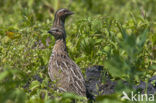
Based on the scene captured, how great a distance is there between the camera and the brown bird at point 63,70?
5.71m

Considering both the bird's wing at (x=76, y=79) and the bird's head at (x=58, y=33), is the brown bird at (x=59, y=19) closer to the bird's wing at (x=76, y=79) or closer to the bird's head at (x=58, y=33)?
the bird's head at (x=58, y=33)

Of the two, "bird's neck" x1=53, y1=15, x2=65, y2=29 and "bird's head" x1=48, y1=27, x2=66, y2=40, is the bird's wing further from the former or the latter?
"bird's neck" x1=53, y1=15, x2=65, y2=29

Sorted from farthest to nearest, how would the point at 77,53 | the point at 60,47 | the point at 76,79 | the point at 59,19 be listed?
the point at 59,19 → the point at 77,53 → the point at 60,47 → the point at 76,79

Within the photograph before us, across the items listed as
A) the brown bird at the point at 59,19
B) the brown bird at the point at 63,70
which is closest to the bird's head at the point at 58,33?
A: the brown bird at the point at 63,70

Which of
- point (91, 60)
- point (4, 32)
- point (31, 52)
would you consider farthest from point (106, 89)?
point (4, 32)

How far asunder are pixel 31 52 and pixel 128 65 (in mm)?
2560

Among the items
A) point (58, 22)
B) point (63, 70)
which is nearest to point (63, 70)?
point (63, 70)

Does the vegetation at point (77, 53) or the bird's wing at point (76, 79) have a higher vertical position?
the vegetation at point (77, 53)

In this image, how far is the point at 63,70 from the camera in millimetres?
6156

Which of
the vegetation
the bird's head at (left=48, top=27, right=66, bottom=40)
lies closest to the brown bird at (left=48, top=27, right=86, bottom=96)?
the bird's head at (left=48, top=27, right=66, bottom=40)

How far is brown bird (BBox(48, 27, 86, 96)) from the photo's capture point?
571 centimetres

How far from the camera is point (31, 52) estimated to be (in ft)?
21.2

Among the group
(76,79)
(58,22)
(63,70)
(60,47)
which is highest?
(58,22)

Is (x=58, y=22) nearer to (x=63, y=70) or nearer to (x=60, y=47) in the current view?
(x=60, y=47)
